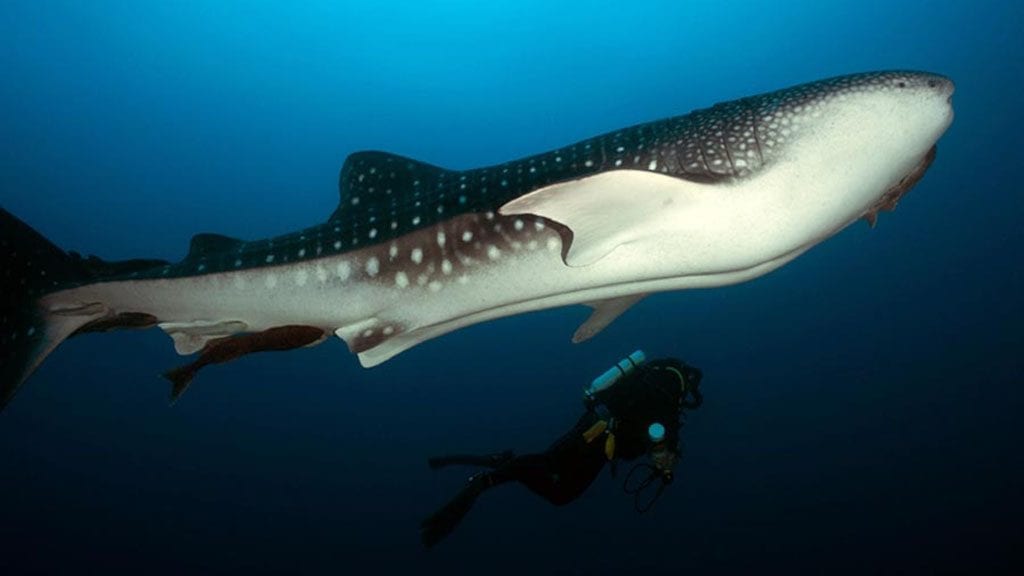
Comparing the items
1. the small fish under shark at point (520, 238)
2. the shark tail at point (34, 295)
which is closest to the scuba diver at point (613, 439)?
the small fish under shark at point (520, 238)

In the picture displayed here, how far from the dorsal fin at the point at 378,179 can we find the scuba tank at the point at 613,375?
2.61 meters

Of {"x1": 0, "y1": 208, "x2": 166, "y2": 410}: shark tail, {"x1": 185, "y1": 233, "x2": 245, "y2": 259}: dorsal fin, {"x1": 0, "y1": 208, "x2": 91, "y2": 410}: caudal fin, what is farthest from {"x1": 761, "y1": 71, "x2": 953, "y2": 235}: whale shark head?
{"x1": 0, "y1": 208, "x2": 91, "y2": 410}: caudal fin

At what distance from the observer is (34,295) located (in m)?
3.41

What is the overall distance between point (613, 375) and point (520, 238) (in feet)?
8.81

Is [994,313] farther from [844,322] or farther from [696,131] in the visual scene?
[696,131]

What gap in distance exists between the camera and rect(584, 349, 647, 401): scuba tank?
205 inches

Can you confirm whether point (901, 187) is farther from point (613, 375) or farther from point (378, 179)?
point (378, 179)

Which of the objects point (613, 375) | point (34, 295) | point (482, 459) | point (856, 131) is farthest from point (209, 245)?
point (856, 131)

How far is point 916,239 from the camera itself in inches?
1988

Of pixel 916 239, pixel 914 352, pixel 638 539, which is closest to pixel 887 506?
pixel 638 539

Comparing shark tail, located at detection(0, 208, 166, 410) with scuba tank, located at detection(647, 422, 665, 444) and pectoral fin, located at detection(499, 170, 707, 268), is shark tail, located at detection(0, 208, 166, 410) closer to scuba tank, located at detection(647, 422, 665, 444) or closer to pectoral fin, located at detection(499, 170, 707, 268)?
pectoral fin, located at detection(499, 170, 707, 268)

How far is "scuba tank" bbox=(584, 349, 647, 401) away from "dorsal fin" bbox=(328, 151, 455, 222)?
8.57ft

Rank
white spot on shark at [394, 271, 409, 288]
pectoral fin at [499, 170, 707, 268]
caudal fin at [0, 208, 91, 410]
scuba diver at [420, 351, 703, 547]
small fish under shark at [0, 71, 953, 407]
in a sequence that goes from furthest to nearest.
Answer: scuba diver at [420, 351, 703, 547] → caudal fin at [0, 208, 91, 410] → white spot on shark at [394, 271, 409, 288] → small fish under shark at [0, 71, 953, 407] → pectoral fin at [499, 170, 707, 268]

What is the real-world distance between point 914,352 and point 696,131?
51.9m
